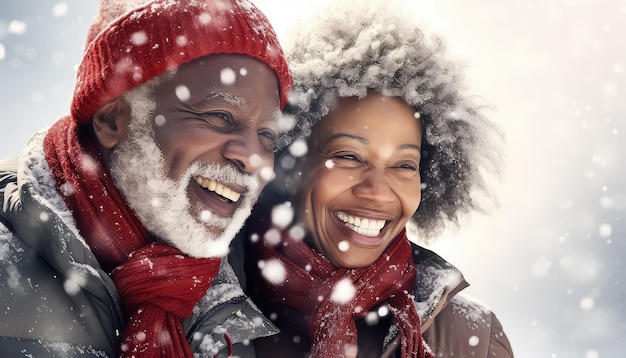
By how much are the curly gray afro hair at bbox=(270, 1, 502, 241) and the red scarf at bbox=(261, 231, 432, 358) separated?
0.50 meters

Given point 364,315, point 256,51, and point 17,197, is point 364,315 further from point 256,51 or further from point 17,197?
point 17,197

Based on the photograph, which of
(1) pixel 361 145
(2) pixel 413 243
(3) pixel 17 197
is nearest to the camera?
(3) pixel 17 197

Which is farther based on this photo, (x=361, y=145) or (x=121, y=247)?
(x=361, y=145)

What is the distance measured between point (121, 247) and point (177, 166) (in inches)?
15.7

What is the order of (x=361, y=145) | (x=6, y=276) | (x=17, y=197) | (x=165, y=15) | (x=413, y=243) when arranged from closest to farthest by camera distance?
(x=6, y=276) → (x=17, y=197) → (x=165, y=15) → (x=361, y=145) → (x=413, y=243)

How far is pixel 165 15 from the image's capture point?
2527 mm

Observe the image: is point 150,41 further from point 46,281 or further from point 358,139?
point 358,139

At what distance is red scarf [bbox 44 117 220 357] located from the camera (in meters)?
2.30

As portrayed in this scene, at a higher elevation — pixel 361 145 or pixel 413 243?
pixel 361 145

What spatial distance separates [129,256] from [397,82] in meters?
1.63

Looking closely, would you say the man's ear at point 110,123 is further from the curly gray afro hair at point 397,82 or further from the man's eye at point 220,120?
the curly gray afro hair at point 397,82

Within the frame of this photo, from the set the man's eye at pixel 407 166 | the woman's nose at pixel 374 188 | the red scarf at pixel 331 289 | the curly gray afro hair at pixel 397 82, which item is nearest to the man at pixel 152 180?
the red scarf at pixel 331 289

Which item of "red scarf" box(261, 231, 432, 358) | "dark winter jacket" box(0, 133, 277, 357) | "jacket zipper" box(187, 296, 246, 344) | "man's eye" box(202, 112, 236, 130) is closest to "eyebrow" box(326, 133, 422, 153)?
"red scarf" box(261, 231, 432, 358)

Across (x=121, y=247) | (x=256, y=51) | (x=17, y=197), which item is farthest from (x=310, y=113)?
(x=17, y=197)
